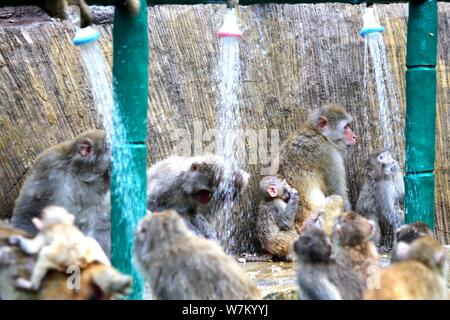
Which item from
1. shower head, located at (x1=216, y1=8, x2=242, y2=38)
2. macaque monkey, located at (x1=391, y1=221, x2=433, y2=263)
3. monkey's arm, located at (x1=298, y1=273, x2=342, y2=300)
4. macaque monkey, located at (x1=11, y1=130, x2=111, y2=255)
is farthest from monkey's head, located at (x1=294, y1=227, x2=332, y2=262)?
macaque monkey, located at (x1=11, y1=130, x2=111, y2=255)

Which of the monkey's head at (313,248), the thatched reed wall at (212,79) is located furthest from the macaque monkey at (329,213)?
the monkey's head at (313,248)

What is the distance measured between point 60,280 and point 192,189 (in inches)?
113

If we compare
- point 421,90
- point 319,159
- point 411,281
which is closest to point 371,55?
point 319,159

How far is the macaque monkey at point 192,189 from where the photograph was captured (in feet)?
24.0

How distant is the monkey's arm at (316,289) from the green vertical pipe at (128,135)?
3.47 feet

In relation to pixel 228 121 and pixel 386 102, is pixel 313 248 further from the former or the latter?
pixel 386 102

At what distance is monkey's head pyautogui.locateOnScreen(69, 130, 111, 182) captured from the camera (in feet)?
21.9

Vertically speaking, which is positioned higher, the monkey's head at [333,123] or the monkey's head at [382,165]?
the monkey's head at [333,123]

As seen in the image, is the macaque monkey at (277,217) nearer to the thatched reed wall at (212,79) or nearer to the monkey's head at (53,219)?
the thatched reed wall at (212,79)

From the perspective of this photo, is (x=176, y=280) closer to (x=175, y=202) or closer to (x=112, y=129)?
(x=112, y=129)

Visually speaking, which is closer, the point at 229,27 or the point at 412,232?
the point at 412,232

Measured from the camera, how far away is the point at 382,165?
884 cm

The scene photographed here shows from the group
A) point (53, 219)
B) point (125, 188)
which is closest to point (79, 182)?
point (125, 188)
